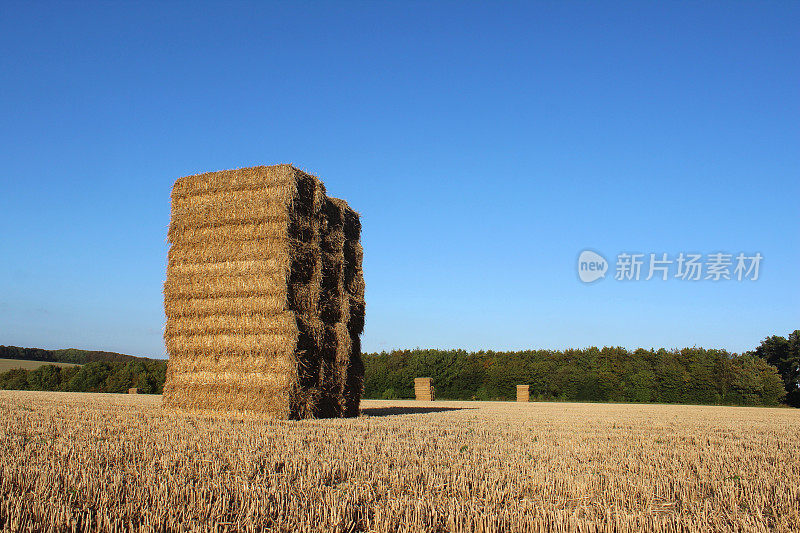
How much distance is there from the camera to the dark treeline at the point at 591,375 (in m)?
38.5

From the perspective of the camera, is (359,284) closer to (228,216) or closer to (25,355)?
(228,216)

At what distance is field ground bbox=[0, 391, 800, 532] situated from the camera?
3.78 m

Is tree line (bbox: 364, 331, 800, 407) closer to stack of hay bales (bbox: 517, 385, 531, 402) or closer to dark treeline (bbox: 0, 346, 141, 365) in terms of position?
stack of hay bales (bbox: 517, 385, 531, 402)

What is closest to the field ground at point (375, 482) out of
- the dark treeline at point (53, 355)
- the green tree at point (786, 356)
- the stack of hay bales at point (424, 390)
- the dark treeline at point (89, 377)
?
the stack of hay bales at point (424, 390)

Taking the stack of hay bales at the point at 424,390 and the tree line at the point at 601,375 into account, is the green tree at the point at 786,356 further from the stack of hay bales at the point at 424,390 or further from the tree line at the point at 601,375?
the stack of hay bales at the point at 424,390

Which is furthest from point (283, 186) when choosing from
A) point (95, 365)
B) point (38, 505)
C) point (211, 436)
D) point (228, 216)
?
point (95, 365)

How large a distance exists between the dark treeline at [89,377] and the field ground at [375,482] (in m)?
34.6

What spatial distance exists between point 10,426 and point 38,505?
19.2 ft

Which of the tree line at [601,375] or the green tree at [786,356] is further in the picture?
the green tree at [786,356]

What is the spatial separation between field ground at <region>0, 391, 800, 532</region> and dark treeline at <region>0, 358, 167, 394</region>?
34.6 metres

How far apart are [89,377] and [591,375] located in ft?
117

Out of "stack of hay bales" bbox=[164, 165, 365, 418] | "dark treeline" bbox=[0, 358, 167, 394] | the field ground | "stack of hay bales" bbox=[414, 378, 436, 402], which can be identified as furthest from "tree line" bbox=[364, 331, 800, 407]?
the field ground

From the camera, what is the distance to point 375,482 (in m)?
4.96

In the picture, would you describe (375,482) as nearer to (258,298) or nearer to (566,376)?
(258,298)
